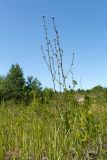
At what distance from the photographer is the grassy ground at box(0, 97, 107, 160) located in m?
3.80

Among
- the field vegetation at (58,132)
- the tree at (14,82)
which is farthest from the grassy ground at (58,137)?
the tree at (14,82)

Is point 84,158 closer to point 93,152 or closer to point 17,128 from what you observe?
point 93,152

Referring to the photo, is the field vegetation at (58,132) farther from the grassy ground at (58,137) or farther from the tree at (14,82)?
the tree at (14,82)

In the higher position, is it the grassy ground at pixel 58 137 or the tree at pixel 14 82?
the tree at pixel 14 82

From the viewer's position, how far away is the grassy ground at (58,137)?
380cm

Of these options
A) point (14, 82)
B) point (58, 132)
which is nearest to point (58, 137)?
point (58, 132)

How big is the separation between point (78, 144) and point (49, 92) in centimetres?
187

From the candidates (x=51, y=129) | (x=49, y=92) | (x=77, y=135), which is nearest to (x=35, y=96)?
(x=49, y=92)

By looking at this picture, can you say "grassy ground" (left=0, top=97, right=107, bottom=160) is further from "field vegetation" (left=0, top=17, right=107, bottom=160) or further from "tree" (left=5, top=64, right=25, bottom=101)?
"tree" (left=5, top=64, right=25, bottom=101)

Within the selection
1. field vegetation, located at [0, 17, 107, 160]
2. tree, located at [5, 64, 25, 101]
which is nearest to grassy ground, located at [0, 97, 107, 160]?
field vegetation, located at [0, 17, 107, 160]

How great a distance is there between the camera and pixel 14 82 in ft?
99.8

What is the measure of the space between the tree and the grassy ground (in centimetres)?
2268

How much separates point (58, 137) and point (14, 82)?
26.5 meters

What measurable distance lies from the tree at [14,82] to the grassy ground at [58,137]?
22.7 metres
